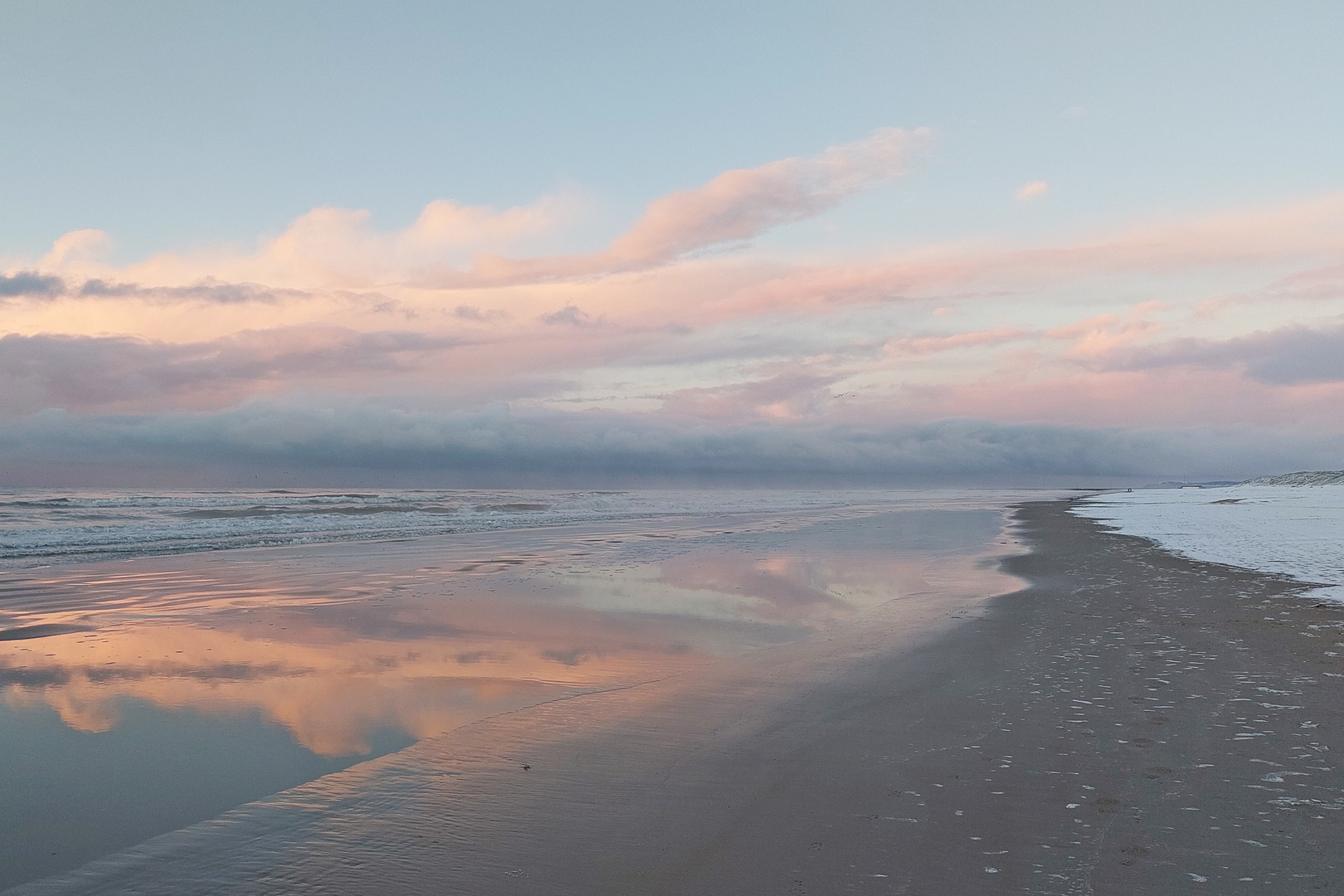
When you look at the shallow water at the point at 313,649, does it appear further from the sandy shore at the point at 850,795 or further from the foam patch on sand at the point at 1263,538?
the foam patch on sand at the point at 1263,538

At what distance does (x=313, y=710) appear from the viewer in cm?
775

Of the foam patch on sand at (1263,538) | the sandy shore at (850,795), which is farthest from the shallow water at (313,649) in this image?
the foam patch on sand at (1263,538)

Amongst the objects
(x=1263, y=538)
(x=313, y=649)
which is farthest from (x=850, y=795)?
(x=1263, y=538)

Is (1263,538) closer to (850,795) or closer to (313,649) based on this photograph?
(850,795)

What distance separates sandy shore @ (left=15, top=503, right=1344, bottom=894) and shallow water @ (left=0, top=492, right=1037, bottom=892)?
1.29 ft

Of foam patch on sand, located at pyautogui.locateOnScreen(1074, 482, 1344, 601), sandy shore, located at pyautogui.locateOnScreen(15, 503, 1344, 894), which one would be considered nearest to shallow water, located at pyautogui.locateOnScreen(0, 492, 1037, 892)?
sandy shore, located at pyautogui.locateOnScreen(15, 503, 1344, 894)

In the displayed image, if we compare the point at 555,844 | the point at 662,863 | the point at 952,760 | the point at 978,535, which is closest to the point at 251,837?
the point at 555,844

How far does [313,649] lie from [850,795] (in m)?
7.73

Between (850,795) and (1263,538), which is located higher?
(850,795)

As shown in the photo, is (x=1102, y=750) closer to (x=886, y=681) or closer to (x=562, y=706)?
(x=886, y=681)

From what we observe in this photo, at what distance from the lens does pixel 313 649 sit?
34.6 ft

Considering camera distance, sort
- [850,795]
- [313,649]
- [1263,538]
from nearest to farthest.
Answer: [850,795]
[313,649]
[1263,538]

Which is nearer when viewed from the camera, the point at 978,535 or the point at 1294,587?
the point at 1294,587

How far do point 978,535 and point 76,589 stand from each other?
97.0 feet
